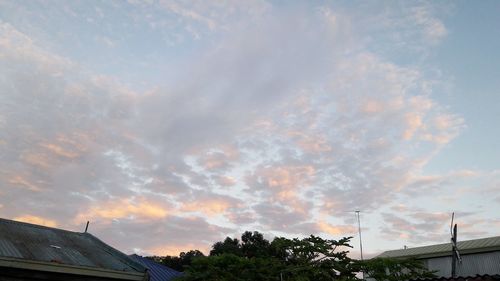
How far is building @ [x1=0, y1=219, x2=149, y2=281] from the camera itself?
13008 millimetres

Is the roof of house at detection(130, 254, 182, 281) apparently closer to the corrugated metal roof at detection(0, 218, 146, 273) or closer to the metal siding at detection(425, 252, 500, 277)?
the corrugated metal roof at detection(0, 218, 146, 273)

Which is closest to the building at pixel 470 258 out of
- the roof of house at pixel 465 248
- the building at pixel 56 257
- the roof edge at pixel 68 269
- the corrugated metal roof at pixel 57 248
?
the roof of house at pixel 465 248

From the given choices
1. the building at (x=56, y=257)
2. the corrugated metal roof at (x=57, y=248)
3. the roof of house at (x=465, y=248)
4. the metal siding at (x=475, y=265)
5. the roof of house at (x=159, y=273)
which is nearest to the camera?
the building at (x=56, y=257)

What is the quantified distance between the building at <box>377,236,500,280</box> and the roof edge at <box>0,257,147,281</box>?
60.1ft

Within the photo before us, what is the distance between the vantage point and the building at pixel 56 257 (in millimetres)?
13008

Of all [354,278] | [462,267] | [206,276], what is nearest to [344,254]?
[354,278]

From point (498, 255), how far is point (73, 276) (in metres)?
24.4

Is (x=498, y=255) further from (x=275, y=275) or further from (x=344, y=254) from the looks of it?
(x=275, y=275)

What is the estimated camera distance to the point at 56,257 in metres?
14.9

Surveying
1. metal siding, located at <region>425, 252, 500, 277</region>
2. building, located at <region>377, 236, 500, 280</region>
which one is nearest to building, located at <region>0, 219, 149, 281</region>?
building, located at <region>377, 236, 500, 280</region>

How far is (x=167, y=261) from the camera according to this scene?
2351 inches

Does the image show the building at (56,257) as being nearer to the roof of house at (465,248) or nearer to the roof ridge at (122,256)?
the roof ridge at (122,256)

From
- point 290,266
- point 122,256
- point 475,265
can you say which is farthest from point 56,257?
point 475,265

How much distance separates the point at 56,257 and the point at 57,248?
1429mm
